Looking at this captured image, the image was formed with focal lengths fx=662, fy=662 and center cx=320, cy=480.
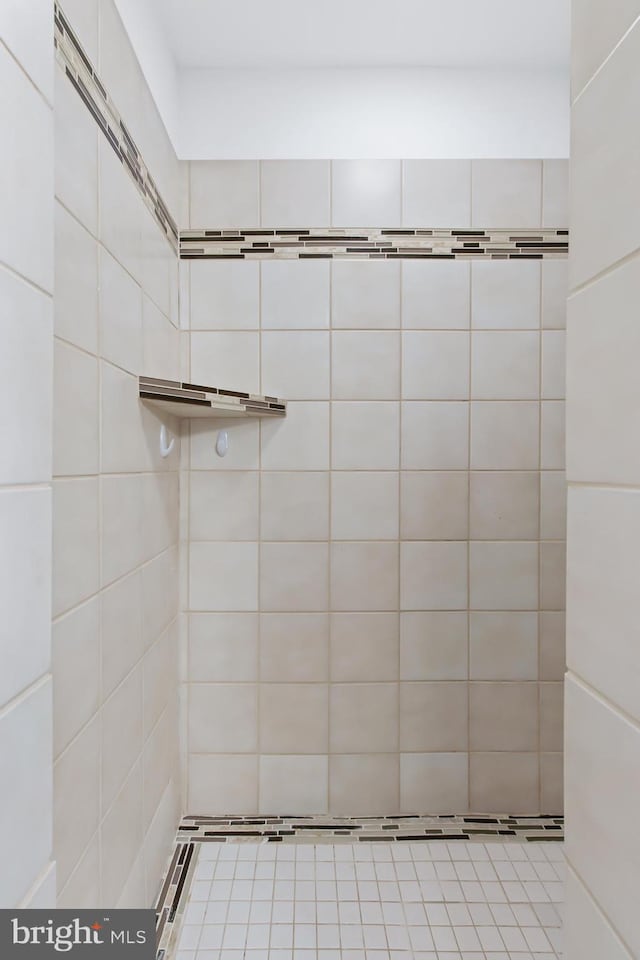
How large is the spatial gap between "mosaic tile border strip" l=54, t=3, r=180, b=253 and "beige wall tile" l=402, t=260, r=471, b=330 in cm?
76

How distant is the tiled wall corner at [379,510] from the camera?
2.06 meters

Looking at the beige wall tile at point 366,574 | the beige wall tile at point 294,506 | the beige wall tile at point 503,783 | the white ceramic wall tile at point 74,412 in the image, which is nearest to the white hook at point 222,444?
the beige wall tile at point 294,506

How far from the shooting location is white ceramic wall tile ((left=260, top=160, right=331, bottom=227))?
205 centimetres

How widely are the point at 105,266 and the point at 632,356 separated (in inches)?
42.0

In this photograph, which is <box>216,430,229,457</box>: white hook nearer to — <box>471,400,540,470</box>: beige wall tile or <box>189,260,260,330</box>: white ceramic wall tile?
<box>189,260,260,330</box>: white ceramic wall tile

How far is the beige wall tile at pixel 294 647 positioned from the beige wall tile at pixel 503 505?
579mm

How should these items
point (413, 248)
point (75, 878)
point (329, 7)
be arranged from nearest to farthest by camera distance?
point (75, 878)
point (329, 7)
point (413, 248)

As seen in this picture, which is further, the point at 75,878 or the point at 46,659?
the point at 75,878

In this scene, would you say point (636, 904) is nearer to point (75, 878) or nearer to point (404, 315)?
point (75, 878)

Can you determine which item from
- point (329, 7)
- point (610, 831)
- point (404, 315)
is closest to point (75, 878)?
point (610, 831)

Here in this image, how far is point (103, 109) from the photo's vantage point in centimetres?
131

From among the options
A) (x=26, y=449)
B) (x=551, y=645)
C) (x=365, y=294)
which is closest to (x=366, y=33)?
(x=365, y=294)

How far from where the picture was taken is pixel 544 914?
1.64 meters

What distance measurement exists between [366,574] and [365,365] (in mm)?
657
